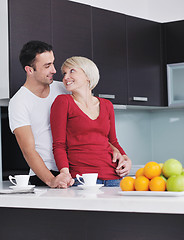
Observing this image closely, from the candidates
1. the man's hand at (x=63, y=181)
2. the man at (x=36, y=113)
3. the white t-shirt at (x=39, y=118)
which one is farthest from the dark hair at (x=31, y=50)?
the man's hand at (x=63, y=181)

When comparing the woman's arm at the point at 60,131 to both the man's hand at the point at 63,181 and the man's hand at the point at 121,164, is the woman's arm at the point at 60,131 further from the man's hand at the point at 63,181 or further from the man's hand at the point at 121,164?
the man's hand at the point at 121,164

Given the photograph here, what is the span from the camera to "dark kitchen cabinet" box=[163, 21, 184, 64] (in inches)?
160

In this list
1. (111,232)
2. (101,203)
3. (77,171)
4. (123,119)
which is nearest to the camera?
(101,203)

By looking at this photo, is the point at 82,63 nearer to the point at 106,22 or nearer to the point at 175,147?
the point at 106,22

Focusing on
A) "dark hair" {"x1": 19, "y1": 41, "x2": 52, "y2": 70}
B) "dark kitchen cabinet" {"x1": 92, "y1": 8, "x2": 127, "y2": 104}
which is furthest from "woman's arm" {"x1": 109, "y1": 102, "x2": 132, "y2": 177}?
"dark kitchen cabinet" {"x1": 92, "y1": 8, "x2": 127, "y2": 104}

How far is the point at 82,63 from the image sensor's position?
2426mm

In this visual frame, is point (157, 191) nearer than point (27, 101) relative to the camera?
Yes

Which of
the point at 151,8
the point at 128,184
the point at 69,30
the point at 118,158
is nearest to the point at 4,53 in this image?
the point at 69,30

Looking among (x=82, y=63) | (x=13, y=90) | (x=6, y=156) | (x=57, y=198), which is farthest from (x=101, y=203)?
(x=6, y=156)

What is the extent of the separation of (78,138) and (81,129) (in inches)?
1.9

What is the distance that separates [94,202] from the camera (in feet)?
5.28

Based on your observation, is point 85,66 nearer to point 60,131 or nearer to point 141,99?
point 60,131

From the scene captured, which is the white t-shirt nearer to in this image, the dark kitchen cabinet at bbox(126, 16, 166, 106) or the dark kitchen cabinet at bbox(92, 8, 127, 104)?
the dark kitchen cabinet at bbox(92, 8, 127, 104)

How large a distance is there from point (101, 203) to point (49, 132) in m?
1.03
